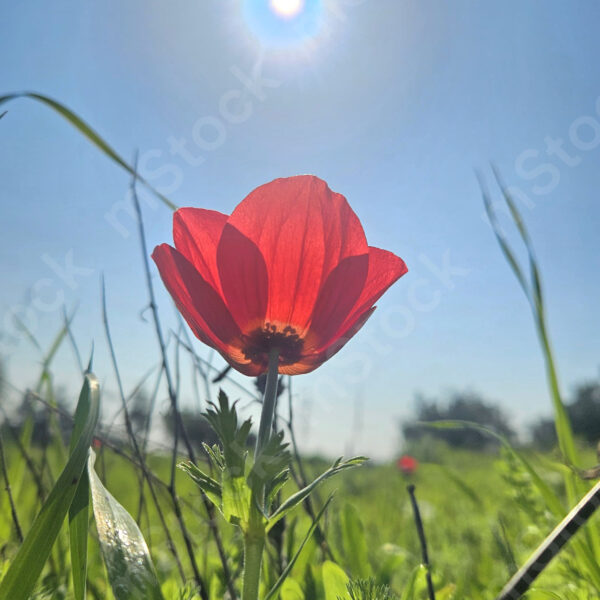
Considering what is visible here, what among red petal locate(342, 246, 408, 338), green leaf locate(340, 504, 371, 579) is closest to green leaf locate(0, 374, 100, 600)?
red petal locate(342, 246, 408, 338)

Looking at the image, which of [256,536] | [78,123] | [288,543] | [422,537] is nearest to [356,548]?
[288,543]

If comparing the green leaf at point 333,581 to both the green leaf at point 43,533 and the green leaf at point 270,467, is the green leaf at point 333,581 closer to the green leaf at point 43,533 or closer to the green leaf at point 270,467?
the green leaf at point 270,467

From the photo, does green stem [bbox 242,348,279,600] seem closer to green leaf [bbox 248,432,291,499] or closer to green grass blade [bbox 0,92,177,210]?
green leaf [bbox 248,432,291,499]

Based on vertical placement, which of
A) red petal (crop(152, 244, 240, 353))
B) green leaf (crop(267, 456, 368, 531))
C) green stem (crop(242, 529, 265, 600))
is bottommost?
green stem (crop(242, 529, 265, 600))

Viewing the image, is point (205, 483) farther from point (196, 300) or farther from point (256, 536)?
point (196, 300)

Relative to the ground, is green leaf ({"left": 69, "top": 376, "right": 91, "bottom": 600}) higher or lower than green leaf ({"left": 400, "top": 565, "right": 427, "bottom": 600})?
higher

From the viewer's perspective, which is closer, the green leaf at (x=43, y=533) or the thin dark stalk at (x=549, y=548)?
the thin dark stalk at (x=549, y=548)

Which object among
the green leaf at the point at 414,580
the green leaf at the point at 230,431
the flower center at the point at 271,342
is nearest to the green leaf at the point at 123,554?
the green leaf at the point at 230,431

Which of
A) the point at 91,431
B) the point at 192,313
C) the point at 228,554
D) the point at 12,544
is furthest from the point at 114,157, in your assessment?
the point at 12,544
